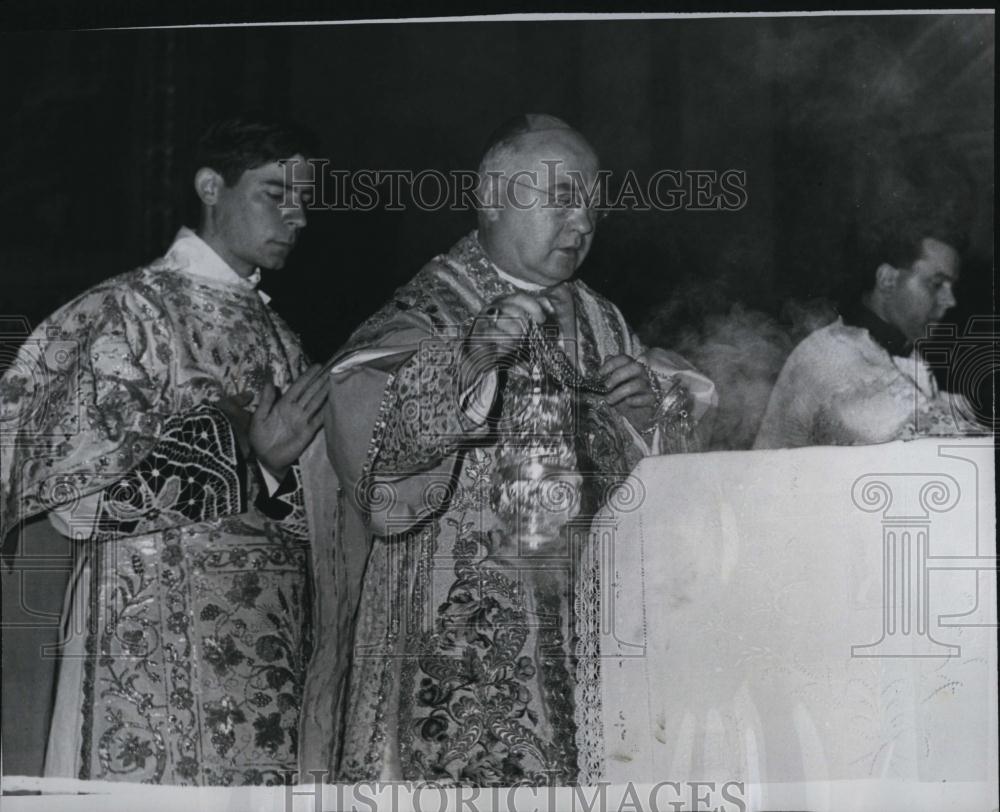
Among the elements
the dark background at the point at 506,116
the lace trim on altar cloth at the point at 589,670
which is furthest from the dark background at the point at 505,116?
the lace trim on altar cloth at the point at 589,670

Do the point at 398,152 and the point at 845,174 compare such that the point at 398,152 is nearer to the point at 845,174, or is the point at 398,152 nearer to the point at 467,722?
the point at 845,174

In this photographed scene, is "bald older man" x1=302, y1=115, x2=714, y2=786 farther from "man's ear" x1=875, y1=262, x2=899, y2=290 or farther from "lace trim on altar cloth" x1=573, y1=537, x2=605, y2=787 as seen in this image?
"man's ear" x1=875, y1=262, x2=899, y2=290

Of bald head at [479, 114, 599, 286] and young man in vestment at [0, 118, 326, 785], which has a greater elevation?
bald head at [479, 114, 599, 286]

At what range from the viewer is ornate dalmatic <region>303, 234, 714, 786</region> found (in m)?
5.46

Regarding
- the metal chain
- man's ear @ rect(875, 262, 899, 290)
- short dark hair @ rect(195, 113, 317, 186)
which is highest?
short dark hair @ rect(195, 113, 317, 186)

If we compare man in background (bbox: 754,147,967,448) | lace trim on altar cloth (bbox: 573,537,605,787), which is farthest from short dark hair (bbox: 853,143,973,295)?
lace trim on altar cloth (bbox: 573,537,605,787)

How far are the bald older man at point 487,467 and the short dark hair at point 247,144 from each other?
0.64m

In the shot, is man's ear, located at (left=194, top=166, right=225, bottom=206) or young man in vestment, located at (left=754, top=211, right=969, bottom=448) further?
man's ear, located at (left=194, top=166, right=225, bottom=206)

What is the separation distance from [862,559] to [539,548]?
3.57ft

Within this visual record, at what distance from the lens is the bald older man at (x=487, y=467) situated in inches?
215

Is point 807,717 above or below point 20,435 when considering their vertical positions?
below

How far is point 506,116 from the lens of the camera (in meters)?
5.66

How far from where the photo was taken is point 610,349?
5605 mm

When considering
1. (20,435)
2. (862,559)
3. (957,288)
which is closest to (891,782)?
(862,559)
